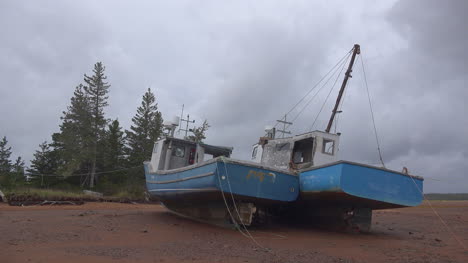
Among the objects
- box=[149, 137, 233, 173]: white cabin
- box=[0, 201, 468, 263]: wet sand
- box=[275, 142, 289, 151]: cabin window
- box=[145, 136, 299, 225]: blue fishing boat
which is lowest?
box=[0, 201, 468, 263]: wet sand

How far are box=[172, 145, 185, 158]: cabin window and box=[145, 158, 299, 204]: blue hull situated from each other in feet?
11.5

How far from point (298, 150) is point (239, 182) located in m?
3.94

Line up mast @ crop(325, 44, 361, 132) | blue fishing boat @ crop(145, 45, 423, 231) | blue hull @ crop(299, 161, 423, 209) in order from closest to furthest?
blue hull @ crop(299, 161, 423, 209) → blue fishing boat @ crop(145, 45, 423, 231) → mast @ crop(325, 44, 361, 132)

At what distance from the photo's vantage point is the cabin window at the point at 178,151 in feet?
45.2

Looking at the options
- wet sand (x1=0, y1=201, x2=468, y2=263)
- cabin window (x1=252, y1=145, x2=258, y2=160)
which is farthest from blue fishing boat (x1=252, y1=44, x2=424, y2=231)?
cabin window (x1=252, y1=145, x2=258, y2=160)

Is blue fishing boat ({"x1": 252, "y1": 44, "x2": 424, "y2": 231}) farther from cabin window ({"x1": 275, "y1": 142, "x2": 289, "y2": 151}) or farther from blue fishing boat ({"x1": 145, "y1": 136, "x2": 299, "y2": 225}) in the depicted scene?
blue fishing boat ({"x1": 145, "y1": 136, "x2": 299, "y2": 225})

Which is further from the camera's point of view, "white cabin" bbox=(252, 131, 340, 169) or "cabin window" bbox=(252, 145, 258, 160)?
"cabin window" bbox=(252, 145, 258, 160)

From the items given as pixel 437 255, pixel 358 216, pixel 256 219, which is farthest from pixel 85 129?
pixel 437 255

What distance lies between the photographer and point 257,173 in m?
9.02

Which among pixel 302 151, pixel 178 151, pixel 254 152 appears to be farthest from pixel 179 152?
pixel 302 151

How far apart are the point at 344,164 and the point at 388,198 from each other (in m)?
1.54

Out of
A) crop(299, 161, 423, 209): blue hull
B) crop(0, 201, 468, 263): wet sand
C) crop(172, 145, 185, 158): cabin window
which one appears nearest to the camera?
crop(0, 201, 468, 263): wet sand

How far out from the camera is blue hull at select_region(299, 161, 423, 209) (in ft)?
27.2

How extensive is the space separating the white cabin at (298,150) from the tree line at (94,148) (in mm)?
17388
